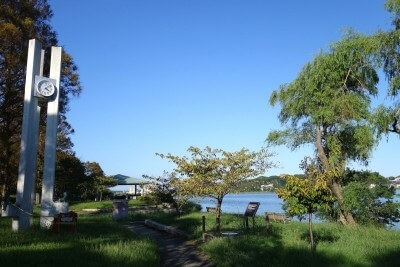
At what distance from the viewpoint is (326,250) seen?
39.9 ft

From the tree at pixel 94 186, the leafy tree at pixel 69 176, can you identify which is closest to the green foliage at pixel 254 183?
the leafy tree at pixel 69 176

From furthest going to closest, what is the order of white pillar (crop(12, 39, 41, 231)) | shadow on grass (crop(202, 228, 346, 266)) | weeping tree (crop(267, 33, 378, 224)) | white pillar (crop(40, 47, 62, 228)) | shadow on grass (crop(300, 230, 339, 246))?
weeping tree (crop(267, 33, 378, 224))
white pillar (crop(40, 47, 62, 228))
white pillar (crop(12, 39, 41, 231))
shadow on grass (crop(300, 230, 339, 246))
shadow on grass (crop(202, 228, 346, 266))

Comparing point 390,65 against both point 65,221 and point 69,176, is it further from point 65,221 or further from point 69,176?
point 69,176

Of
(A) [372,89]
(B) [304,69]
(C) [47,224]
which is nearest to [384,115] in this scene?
(A) [372,89]

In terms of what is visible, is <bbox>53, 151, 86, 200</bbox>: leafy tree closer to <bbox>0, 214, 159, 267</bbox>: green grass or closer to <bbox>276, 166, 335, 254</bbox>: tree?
<bbox>0, 214, 159, 267</bbox>: green grass

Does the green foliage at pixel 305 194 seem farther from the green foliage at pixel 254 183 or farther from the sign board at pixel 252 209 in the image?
the green foliage at pixel 254 183

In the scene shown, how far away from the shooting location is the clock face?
58.3 feet

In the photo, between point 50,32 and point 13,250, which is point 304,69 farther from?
point 13,250

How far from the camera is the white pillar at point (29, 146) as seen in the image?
16922 mm

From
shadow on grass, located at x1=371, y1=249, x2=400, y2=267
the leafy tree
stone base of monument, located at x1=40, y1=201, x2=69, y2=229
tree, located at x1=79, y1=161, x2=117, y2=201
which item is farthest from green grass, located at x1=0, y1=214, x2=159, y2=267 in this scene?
tree, located at x1=79, y1=161, x2=117, y2=201

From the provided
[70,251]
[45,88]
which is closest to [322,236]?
[70,251]

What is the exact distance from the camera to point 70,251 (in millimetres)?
10945

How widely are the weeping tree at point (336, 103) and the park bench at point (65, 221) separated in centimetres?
1188

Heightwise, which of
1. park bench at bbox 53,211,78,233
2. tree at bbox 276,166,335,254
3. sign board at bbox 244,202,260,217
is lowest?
park bench at bbox 53,211,78,233
